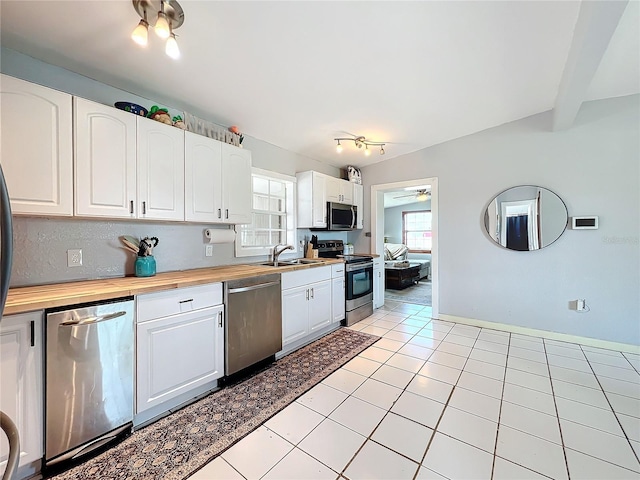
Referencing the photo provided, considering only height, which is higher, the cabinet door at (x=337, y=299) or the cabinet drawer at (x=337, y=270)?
the cabinet drawer at (x=337, y=270)

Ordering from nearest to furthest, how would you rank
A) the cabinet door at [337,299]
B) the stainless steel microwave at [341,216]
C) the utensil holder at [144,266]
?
the utensil holder at [144,266] → the cabinet door at [337,299] → the stainless steel microwave at [341,216]

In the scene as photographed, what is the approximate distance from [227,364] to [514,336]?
3424mm

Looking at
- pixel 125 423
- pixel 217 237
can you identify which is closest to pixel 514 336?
pixel 217 237

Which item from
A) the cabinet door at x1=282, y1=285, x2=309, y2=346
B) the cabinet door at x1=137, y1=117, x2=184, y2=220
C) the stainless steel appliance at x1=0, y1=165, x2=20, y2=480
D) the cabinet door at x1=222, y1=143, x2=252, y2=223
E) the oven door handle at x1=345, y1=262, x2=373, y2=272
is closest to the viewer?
the stainless steel appliance at x1=0, y1=165, x2=20, y2=480

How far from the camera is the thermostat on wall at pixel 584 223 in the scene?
313 centimetres

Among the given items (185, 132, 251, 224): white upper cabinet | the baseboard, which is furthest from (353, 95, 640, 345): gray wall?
(185, 132, 251, 224): white upper cabinet

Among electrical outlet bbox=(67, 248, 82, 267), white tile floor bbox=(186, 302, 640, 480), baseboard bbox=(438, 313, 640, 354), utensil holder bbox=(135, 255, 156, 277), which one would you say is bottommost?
white tile floor bbox=(186, 302, 640, 480)

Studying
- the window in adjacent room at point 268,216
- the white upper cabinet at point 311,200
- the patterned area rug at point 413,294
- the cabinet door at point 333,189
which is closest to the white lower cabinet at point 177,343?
the window in adjacent room at point 268,216

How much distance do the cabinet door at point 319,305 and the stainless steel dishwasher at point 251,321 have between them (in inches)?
20.5

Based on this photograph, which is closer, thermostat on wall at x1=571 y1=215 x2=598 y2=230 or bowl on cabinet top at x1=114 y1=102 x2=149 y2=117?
bowl on cabinet top at x1=114 y1=102 x2=149 y2=117

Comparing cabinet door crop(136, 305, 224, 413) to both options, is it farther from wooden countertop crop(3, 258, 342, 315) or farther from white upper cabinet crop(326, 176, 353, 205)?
white upper cabinet crop(326, 176, 353, 205)

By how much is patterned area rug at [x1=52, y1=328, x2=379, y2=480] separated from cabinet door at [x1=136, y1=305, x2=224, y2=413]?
0.17 meters

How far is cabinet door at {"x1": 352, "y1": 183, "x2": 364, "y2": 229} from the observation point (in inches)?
186

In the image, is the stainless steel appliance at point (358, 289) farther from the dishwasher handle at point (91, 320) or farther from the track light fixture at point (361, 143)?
the dishwasher handle at point (91, 320)
